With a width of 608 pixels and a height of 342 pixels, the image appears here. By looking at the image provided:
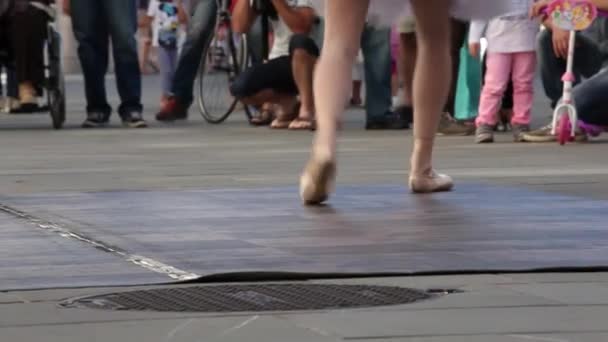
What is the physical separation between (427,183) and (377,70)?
6.33m

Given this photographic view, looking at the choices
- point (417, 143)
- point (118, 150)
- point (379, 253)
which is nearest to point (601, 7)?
point (118, 150)

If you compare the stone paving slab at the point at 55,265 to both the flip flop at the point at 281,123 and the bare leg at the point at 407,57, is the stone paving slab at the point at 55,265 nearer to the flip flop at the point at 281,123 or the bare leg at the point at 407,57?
the bare leg at the point at 407,57

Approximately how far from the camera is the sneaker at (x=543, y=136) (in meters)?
12.4

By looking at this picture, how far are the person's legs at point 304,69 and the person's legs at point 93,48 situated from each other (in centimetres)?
148

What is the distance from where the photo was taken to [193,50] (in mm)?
15977

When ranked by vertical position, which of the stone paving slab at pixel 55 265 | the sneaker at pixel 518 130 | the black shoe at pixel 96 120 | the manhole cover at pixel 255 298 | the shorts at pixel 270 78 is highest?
the manhole cover at pixel 255 298

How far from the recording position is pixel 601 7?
12.1 metres

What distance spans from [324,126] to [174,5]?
11213 millimetres

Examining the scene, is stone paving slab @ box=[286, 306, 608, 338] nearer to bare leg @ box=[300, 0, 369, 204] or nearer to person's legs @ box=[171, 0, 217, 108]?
bare leg @ box=[300, 0, 369, 204]

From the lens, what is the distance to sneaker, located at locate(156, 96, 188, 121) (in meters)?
15.7

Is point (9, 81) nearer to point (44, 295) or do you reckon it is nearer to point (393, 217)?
point (393, 217)

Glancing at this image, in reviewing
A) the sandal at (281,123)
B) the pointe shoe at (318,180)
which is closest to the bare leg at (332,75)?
the pointe shoe at (318,180)

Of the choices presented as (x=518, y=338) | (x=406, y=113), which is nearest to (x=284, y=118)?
(x=406, y=113)

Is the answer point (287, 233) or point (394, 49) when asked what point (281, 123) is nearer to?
point (394, 49)
